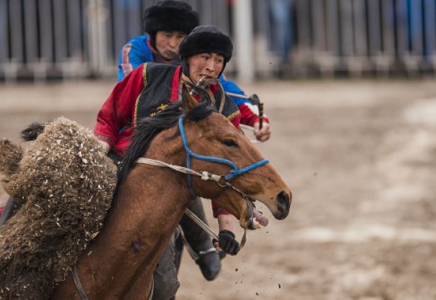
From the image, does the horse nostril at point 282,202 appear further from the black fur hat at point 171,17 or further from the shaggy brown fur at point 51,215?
the black fur hat at point 171,17

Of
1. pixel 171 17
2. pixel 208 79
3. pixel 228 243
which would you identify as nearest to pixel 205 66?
pixel 208 79

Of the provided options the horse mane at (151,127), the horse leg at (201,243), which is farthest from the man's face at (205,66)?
the horse leg at (201,243)

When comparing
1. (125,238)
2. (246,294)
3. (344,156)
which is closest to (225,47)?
(125,238)

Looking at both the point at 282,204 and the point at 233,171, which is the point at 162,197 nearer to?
the point at 233,171

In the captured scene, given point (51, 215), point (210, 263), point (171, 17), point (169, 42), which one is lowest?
point (210, 263)

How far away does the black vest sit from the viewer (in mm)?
4484

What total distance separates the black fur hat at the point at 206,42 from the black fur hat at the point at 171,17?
0.69 metres

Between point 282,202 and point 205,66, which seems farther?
point 205,66

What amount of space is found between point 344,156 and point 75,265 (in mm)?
9437

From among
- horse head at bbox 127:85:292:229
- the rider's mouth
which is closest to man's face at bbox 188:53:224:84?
the rider's mouth

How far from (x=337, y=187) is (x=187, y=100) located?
8.05 metres

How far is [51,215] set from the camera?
3.96 meters

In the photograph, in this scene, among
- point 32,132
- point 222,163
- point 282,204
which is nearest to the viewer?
point 282,204

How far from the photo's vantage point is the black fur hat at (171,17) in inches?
201
